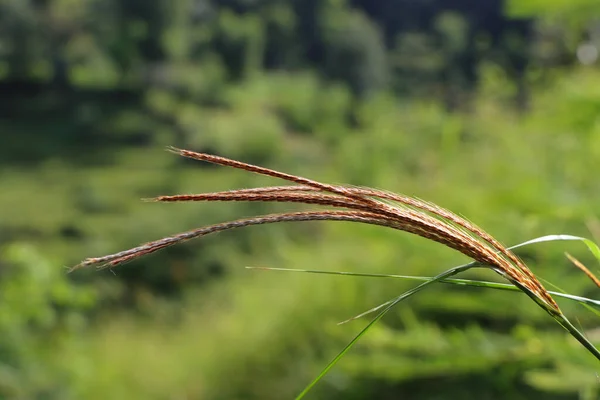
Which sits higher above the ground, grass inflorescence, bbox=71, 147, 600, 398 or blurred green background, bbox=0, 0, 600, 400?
grass inflorescence, bbox=71, 147, 600, 398

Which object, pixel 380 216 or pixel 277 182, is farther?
pixel 277 182

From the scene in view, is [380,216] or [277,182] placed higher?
[380,216]

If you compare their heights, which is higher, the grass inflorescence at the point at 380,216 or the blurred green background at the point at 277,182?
the grass inflorescence at the point at 380,216

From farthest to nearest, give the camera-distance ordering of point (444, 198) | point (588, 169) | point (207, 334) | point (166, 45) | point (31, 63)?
point (166, 45)
point (31, 63)
point (207, 334)
point (444, 198)
point (588, 169)

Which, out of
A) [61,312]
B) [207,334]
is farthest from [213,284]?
[207,334]

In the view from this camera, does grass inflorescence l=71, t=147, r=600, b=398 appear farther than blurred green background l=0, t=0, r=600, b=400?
No

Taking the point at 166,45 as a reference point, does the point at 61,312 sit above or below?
below

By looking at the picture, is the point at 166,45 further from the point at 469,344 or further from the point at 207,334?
the point at 469,344

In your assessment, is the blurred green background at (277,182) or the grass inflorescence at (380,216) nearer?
the grass inflorescence at (380,216)
